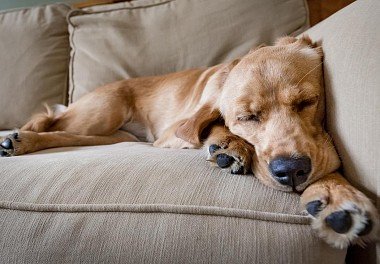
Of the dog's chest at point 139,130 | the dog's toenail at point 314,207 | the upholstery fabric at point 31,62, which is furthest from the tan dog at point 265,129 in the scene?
the upholstery fabric at point 31,62

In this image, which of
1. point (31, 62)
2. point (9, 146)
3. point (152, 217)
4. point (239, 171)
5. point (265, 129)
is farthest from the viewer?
point (31, 62)

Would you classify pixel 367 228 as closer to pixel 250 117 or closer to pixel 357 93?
pixel 357 93

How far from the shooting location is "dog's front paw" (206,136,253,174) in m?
1.20

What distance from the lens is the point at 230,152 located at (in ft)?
4.11

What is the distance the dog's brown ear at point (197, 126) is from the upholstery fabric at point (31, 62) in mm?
1311

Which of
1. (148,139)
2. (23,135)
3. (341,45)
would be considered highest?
(341,45)

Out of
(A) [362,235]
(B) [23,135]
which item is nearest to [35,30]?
(B) [23,135]

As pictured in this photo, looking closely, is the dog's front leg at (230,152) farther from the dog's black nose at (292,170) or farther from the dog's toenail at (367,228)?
the dog's toenail at (367,228)

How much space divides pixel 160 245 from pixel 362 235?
0.48 metres

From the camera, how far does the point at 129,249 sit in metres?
0.99

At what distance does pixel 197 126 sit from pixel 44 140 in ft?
2.73

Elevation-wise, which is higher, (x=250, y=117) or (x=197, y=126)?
(x=250, y=117)

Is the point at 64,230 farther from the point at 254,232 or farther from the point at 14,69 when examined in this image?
the point at 14,69

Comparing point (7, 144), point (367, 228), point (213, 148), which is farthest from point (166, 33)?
point (367, 228)
